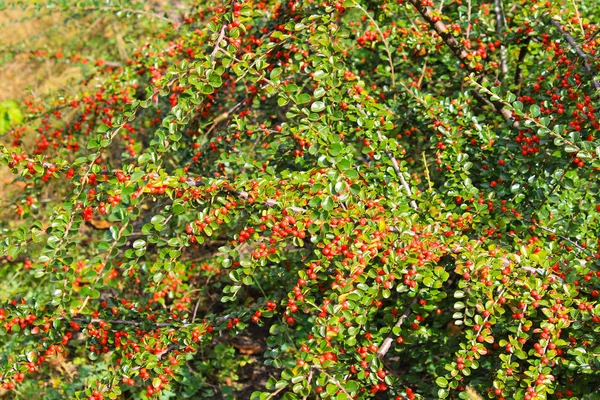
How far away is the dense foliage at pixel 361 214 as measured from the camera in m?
1.71

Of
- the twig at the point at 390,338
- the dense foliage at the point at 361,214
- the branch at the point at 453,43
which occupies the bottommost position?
the twig at the point at 390,338

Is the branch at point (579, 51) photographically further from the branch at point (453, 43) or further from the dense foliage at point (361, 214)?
the branch at point (453, 43)

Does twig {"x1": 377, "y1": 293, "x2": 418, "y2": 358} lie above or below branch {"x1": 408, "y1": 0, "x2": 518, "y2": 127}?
below

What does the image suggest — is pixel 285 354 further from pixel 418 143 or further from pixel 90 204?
pixel 90 204

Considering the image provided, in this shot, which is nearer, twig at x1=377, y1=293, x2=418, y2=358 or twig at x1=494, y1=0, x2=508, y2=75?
twig at x1=377, y1=293, x2=418, y2=358

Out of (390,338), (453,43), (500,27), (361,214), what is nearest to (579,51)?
(453,43)

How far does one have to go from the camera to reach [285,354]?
9.71 feet

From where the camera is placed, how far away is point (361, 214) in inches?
72.3

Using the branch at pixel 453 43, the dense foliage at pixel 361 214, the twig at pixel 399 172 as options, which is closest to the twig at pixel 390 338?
the dense foliage at pixel 361 214

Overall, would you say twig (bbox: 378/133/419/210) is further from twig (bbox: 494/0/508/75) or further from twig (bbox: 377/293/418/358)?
twig (bbox: 494/0/508/75)

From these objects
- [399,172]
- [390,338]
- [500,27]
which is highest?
[500,27]

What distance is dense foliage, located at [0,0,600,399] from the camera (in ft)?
5.62

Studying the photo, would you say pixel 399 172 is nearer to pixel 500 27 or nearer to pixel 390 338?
pixel 390 338

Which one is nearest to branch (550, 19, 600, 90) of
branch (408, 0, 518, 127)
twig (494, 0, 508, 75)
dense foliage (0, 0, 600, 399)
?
dense foliage (0, 0, 600, 399)
